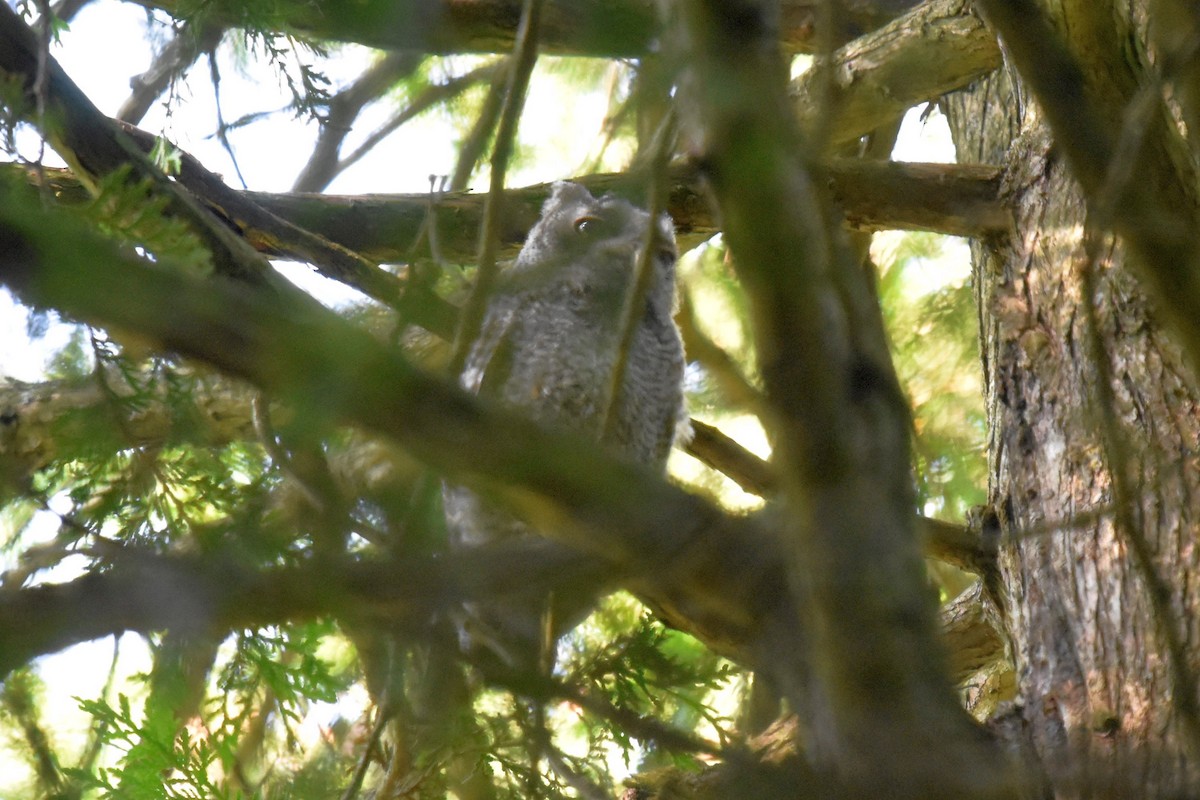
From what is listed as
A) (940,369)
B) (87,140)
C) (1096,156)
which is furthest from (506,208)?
(940,369)

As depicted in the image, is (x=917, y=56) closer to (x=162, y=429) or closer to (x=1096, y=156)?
(x=1096, y=156)

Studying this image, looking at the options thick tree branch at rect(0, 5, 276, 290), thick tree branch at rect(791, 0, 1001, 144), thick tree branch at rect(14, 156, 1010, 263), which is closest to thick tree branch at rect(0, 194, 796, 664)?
thick tree branch at rect(0, 5, 276, 290)

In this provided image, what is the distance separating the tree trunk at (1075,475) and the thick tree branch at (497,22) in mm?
712

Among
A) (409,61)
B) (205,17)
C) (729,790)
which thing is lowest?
(729,790)

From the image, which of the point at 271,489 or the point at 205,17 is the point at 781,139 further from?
the point at 205,17

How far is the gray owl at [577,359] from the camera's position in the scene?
3.00 meters

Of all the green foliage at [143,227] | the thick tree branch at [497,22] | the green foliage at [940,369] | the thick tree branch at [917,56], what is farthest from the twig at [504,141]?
the green foliage at [940,369]

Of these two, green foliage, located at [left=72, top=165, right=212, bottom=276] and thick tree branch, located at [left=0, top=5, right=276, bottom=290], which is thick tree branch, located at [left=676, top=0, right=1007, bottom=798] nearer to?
green foliage, located at [left=72, top=165, right=212, bottom=276]

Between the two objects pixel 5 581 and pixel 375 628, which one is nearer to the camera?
pixel 375 628

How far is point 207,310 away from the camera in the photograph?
654 millimetres

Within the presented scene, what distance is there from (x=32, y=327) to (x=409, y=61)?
0.58m

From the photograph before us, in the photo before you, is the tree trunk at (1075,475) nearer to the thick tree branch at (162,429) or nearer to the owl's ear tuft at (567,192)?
the thick tree branch at (162,429)

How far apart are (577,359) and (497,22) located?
55.5 inches

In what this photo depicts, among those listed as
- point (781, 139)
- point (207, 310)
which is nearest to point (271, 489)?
point (207, 310)
